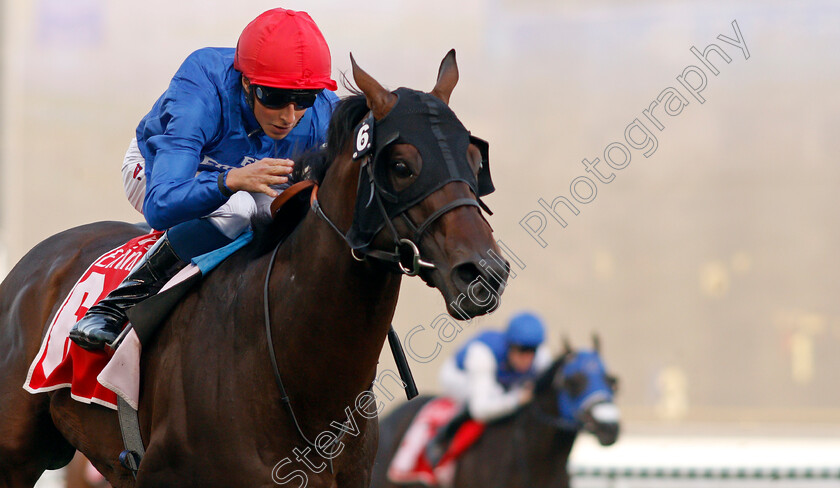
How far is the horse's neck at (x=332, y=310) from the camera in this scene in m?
2.47

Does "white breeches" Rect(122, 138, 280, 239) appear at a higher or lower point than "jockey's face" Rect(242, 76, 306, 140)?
lower

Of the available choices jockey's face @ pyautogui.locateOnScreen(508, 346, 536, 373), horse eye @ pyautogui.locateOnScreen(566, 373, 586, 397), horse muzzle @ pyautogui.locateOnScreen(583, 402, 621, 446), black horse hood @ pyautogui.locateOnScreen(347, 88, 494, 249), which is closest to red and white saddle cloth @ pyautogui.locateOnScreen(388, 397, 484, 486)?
jockey's face @ pyautogui.locateOnScreen(508, 346, 536, 373)

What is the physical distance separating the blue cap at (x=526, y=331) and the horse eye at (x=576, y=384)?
75 centimetres

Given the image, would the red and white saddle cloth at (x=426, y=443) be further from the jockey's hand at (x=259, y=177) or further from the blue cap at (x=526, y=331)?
the jockey's hand at (x=259, y=177)

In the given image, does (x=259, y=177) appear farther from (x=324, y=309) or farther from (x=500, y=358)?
(x=500, y=358)

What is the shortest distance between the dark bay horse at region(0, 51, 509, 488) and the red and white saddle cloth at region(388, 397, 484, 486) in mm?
4202

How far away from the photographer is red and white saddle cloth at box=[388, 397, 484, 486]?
698 cm

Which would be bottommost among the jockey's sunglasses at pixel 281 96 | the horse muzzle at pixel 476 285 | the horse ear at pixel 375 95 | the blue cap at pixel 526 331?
the blue cap at pixel 526 331

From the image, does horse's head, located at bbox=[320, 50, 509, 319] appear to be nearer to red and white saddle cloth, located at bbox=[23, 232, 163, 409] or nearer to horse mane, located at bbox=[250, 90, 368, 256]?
horse mane, located at bbox=[250, 90, 368, 256]

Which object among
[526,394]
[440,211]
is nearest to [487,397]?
[526,394]

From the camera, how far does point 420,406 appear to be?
770cm

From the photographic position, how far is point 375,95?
238 cm

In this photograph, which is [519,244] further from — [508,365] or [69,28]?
[69,28]

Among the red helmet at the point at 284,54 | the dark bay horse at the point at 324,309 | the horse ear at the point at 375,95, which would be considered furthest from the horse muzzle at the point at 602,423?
the horse ear at the point at 375,95
